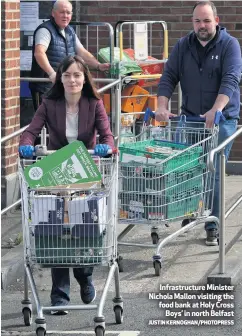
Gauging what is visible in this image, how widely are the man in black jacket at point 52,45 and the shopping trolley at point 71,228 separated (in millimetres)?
3977

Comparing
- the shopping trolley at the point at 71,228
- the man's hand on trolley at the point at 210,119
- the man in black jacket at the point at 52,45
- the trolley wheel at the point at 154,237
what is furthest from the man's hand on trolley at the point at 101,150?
the man in black jacket at the point at 52,45

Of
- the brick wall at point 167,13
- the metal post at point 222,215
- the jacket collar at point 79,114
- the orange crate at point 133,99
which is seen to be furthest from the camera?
the brick wall at point 167,13

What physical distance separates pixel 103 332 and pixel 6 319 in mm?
955

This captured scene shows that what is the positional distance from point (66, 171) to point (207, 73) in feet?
9.43

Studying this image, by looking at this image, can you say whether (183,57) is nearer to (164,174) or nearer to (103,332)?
(164,174)

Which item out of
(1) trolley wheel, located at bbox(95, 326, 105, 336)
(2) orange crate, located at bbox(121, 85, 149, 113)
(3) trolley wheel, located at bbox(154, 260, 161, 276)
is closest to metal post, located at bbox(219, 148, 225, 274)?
(3) trolley wheel, located at bbox(154, 260, 161, 276)

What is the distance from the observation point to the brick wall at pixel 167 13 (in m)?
13.3

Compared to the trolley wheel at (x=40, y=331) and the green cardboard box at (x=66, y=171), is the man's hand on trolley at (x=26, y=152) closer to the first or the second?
the green cardboard box at (x=66, y=171)

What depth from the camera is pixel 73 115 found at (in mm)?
7457

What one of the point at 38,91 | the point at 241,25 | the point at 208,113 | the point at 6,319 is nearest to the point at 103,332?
the point at 6,319

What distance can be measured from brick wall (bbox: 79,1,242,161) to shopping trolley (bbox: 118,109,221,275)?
4841 millimetres

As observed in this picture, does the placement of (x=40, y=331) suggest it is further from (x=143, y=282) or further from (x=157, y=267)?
(x=157, y=267)

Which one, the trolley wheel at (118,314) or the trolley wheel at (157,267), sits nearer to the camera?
the trolley wheel at (118,314)

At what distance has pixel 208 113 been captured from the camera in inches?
343
